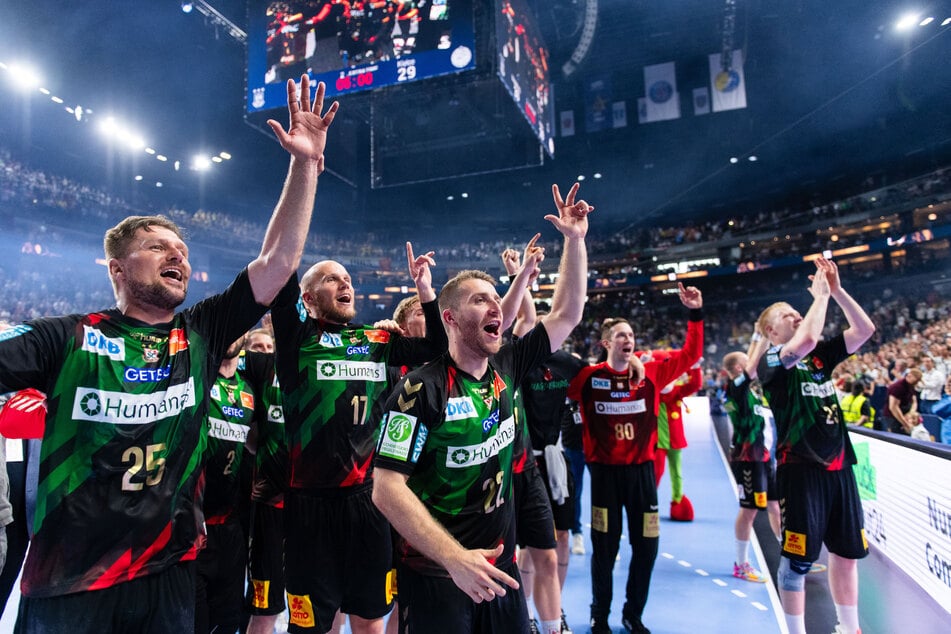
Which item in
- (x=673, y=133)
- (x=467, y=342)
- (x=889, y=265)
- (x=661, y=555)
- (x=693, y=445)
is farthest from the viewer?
(x=889, y=265)

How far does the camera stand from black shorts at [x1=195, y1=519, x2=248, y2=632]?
3.11 metres

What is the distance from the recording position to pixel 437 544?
1854 mm

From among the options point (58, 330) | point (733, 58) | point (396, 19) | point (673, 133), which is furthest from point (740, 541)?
point (673, 133)

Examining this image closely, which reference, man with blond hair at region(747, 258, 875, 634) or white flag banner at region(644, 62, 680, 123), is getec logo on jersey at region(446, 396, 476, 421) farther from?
white flag banner at region(644, 62, 680, 123)

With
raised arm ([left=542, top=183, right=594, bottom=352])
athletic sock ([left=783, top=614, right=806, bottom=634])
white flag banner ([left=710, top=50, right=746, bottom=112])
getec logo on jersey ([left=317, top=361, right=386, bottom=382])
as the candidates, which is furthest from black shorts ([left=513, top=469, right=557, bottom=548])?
white flag banner ([left=710, top=50, right=746, bottom=112])

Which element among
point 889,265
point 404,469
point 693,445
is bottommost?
point 693,445

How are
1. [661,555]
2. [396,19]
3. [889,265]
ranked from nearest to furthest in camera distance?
[661,555], [396,19], [889,265]

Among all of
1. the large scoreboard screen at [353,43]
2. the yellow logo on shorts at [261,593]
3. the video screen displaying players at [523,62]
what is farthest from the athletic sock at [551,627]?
the video screen displaying players at [523,62]

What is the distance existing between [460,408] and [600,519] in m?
→ 2.56

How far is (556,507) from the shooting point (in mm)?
4852

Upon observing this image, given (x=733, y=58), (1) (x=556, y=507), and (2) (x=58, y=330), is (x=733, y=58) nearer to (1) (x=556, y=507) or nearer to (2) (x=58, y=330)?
(1) (x=556, y=507)

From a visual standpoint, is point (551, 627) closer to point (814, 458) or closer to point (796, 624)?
point (796, 624)

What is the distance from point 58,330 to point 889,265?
105 feet

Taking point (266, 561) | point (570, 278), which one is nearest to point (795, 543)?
point (570, 278)
